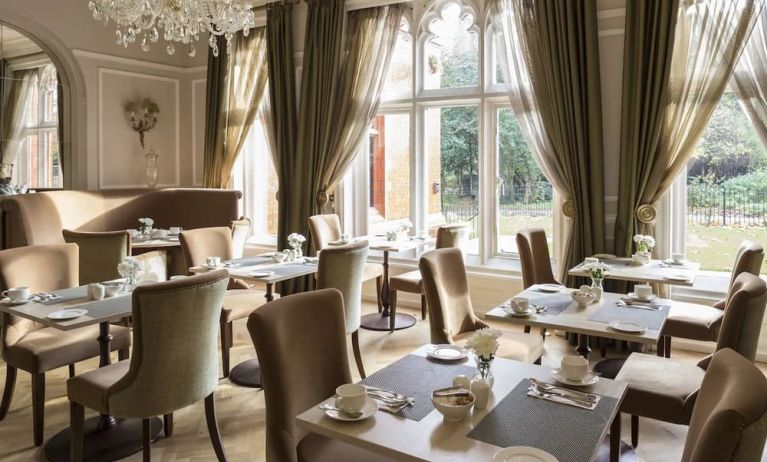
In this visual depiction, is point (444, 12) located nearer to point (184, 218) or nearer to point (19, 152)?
point (184, 218)

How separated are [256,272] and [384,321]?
1.78 meters

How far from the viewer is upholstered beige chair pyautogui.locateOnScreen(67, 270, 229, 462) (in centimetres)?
241

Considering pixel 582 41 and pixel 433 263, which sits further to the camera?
pixel 582 41

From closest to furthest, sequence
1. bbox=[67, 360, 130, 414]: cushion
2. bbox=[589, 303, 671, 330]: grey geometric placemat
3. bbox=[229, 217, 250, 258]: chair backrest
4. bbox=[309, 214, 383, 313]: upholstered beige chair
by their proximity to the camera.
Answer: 1. bbox=[67, 360, 130, 414]: cushion
2. bbox=[589, 303, 671, 330]: grey geometric placemat
3. bbox=[309, 214, 383, 313]: upholstered beige chair
4. bbox=[229, 217, 250, 258]: chair backrest

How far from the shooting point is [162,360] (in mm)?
2477

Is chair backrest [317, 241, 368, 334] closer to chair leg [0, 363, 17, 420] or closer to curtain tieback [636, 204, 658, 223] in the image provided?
chair leg [0, 363, 17, 420]

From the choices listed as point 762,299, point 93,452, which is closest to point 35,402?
point 93,452

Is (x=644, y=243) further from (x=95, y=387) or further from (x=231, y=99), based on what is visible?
(x=231, y=99)

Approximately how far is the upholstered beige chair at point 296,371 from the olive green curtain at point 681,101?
3176mm

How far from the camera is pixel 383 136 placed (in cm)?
616

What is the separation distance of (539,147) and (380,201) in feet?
6.31

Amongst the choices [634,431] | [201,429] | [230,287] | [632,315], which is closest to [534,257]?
[632,315]

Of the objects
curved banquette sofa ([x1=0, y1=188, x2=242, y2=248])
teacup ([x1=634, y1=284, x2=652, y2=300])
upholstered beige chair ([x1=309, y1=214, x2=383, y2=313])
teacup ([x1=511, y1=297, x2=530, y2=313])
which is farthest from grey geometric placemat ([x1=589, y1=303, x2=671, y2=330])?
curved banquette sofa ([x1=0, y1=188, x2=242, y2=248])

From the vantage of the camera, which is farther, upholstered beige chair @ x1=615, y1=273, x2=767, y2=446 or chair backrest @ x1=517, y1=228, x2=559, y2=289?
chair backrest @ x1=517, y1=228, x2=559, y2=289
